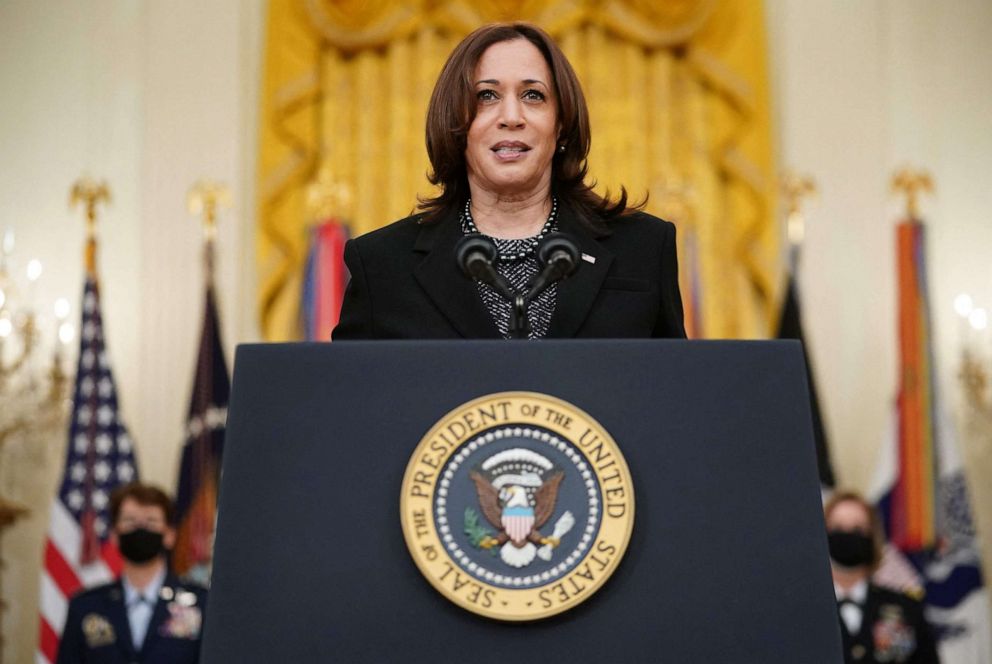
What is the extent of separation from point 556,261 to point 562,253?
0.05 feet

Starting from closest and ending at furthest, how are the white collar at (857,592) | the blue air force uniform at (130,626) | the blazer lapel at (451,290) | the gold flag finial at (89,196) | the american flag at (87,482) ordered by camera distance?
1. the blazer lapel at (451,290)
2. the blue air force uniform at (130,626)
3. the white collar at (857,592)
4. the american flag at (87,482)
5. the gold flag finial at (89,196)

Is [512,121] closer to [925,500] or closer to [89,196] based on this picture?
[925,500]

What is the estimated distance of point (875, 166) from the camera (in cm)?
843

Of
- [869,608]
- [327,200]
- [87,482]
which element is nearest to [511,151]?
[869,608]

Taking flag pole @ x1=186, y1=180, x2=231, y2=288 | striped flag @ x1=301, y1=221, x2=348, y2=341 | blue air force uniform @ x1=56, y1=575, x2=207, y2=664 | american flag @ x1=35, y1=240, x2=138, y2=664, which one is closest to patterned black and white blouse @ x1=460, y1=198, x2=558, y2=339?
blue air force uniform @ x1=56, y1=575, x2=207, y2=664

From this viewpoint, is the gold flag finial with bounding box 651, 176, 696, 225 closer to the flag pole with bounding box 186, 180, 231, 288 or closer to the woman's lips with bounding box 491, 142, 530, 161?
the flag pole with bounding box 186, 180, 231, 288

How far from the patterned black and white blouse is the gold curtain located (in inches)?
236

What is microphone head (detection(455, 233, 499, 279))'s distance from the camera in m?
1.90

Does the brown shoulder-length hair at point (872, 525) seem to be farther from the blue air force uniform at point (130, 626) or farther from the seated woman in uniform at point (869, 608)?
the blue air force uniform at point (130, 626)

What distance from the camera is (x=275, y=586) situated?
5.43ft

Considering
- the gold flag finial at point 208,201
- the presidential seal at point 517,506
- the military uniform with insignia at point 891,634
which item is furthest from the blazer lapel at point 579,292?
the gold flag finial at point 208,201

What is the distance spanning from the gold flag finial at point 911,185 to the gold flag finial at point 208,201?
13.5ft

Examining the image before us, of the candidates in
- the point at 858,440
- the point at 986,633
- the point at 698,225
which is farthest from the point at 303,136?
the point at 986,633

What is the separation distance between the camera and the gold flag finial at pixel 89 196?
8141 millimetres
